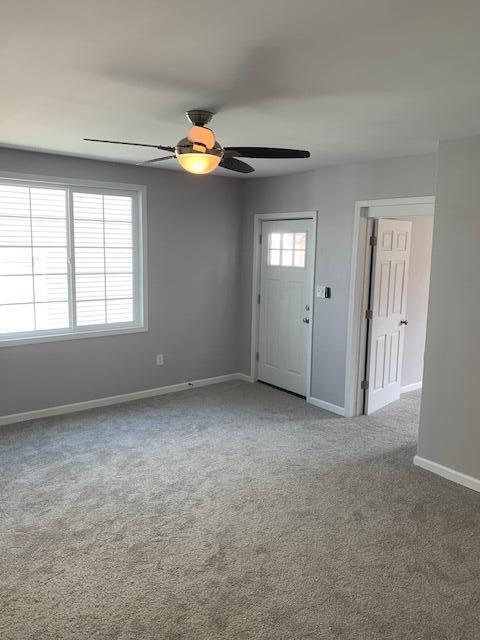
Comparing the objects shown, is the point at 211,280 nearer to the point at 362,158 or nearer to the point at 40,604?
the point at 362,158

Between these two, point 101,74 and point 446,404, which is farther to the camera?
point 446,404

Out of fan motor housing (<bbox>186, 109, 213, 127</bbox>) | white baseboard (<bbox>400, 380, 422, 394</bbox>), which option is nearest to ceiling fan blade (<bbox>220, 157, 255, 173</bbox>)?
fan motor housing (<bbox>186, 109, 213, 127</bbox>)

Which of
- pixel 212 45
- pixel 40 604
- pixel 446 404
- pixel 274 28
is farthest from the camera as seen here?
pixel 446 404

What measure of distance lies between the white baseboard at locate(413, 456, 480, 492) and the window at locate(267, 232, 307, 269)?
238 centimetres

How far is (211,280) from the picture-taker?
5.76m

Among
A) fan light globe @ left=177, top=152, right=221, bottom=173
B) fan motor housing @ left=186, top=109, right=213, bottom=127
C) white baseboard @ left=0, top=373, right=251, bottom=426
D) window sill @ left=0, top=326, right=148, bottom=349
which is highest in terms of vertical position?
fan motor housing @ left=186, top=109, right=213, bottom=127

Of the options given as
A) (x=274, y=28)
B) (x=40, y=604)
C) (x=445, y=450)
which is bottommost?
(x=40, y=604)

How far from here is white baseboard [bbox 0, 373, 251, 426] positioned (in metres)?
4.52

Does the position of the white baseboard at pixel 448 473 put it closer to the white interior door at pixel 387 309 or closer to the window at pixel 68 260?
the white interior door at pixel 387 309

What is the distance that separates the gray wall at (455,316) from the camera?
11.0 ft

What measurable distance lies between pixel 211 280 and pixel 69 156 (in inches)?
80.8

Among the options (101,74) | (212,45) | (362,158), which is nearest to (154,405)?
(362,158)

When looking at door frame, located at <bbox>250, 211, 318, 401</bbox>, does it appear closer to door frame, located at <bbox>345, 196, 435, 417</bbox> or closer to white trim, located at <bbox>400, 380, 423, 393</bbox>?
door frame, located at <bbox>345, 196, 435, 417</bbox>

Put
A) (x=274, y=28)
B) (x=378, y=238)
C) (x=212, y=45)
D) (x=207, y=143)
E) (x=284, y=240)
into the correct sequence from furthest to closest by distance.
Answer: (x=284, y=240), (x=378, y=238), (x=207, y=143), (x=212, y=45), (x=274, y=28)
